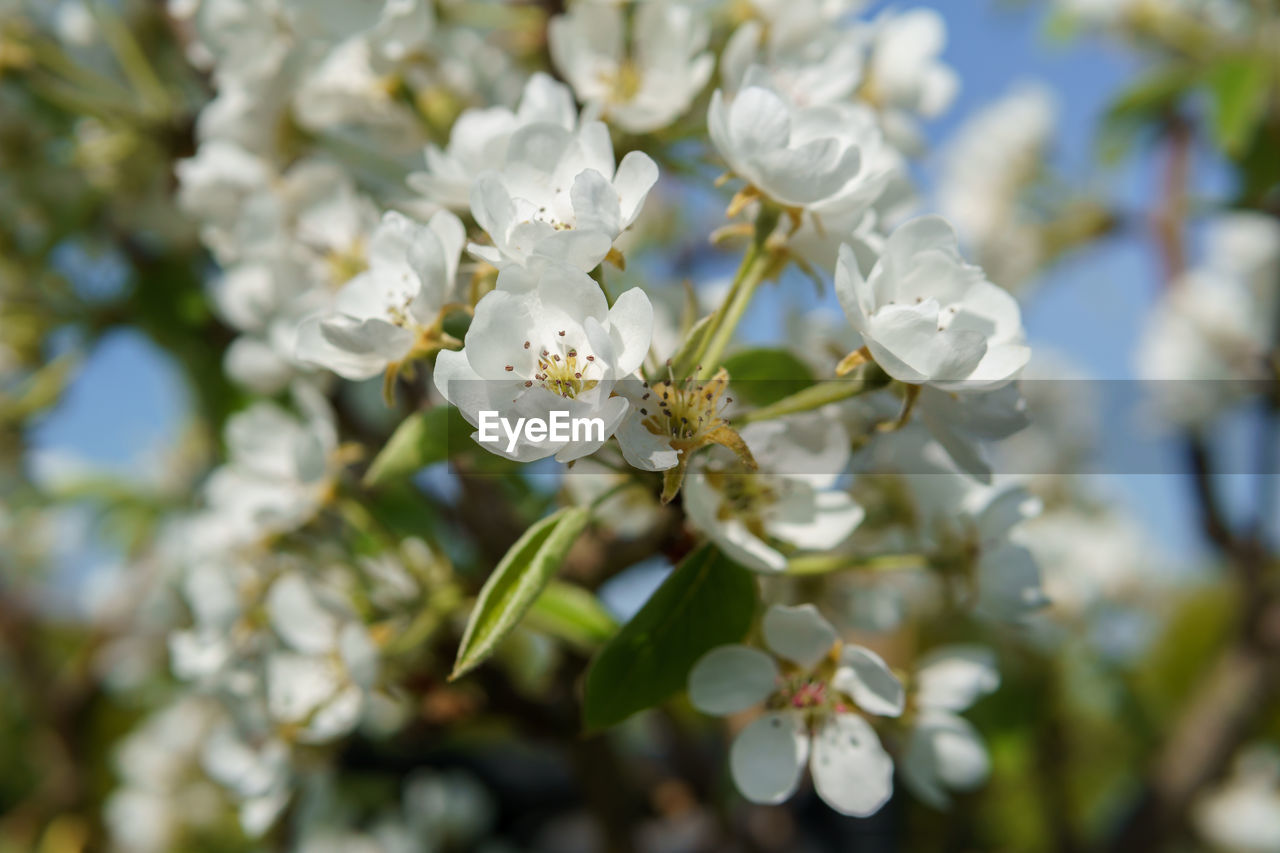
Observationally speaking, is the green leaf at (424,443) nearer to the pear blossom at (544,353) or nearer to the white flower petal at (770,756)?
the pear blossom at (544,353)

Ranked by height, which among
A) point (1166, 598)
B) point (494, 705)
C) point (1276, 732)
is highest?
point (494, 705)

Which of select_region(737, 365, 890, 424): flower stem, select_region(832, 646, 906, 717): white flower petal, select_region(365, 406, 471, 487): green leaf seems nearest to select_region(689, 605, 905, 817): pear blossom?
select_region(832, 646, 906, 717): white flower petal

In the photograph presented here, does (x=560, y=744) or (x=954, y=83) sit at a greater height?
(x=954, y=83)

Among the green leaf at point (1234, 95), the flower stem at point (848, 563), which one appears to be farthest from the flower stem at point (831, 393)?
the green leaf at point (1234, 95)

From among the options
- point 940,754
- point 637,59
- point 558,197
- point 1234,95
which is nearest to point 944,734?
point 940,754

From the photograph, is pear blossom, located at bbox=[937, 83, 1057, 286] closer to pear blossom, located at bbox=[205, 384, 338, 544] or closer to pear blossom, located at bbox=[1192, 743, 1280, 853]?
pear blossom, located at bbox=[1192, 743, 1280, 853]

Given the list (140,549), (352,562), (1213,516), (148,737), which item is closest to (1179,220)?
(1213,516)

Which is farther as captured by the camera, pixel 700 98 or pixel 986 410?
pixel 700 98

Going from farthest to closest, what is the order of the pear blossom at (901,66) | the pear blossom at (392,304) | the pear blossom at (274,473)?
the pear blossom at (901,66) < the pear blossom at (274,473) < the pear blossom at (392,304)

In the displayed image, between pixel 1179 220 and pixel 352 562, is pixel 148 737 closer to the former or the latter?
pixel 352 562
